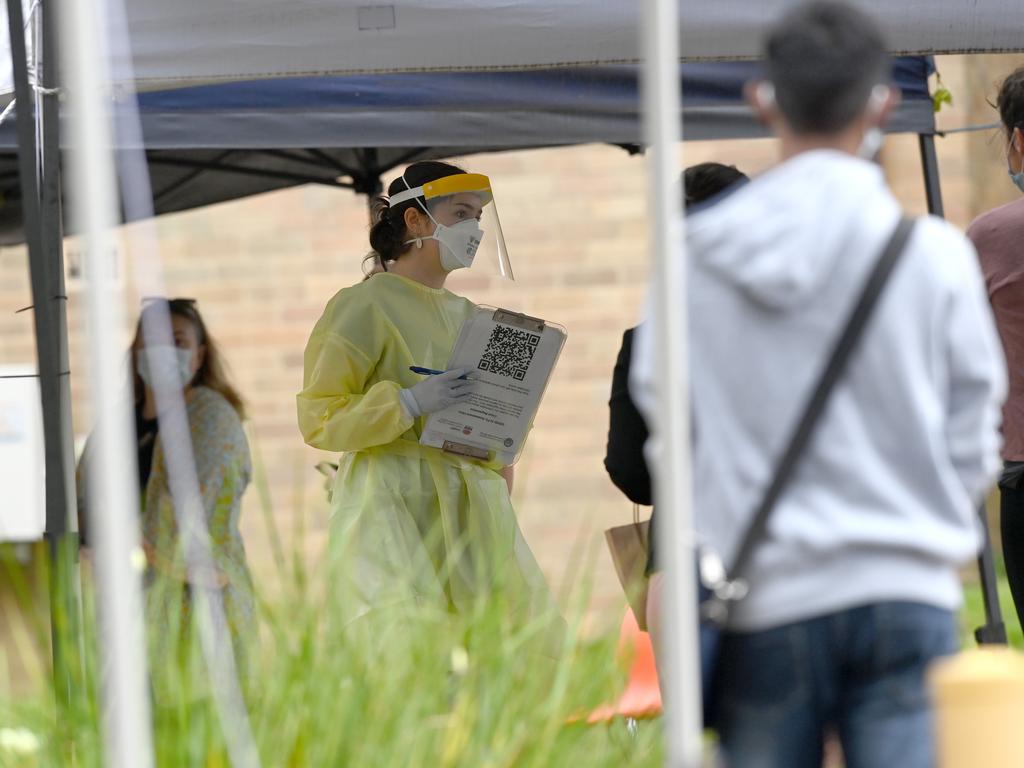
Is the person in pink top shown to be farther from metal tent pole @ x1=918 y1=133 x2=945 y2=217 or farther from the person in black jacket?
metal tent pole @ x1=918 y1=133 x2=945 y2=217

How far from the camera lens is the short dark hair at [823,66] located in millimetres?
2078

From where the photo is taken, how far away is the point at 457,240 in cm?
420

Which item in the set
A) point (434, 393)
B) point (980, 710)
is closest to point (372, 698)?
point (980, 710)

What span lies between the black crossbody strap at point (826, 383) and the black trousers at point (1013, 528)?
70.2 inches

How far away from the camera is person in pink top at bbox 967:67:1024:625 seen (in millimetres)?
3730

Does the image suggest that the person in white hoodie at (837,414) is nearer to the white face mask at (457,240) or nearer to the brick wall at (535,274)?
the white face mask at (457,240)

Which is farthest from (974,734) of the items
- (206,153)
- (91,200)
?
(206,153)

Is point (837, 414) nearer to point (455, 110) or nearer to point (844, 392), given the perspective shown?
point (844, 392)

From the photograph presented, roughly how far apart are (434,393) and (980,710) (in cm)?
213

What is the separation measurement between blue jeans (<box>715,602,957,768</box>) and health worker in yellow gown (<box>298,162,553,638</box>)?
1.74 meters

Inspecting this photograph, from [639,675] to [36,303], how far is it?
187cm

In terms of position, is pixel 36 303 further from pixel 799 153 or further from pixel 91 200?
pixel 799 153

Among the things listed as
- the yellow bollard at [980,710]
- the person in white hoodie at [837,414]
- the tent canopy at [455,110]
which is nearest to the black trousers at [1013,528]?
the tent canopy at [455,110]

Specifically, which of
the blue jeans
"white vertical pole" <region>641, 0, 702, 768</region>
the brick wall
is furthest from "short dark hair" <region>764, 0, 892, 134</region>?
the brick wall
